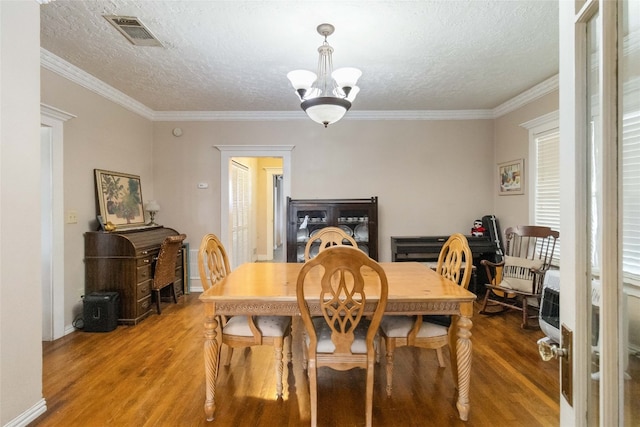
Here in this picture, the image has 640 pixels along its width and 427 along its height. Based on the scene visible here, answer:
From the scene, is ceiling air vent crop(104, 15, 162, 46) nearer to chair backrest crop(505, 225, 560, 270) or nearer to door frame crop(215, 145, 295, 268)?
door frame crop(215, 145, 295, 268)

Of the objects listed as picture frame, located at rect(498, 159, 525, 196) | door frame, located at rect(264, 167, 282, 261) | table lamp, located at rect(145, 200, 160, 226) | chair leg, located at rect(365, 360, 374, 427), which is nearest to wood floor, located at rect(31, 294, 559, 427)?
chair leg, located at rect(365, 360, 374, 427)

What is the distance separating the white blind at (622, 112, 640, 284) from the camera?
1.78 ft

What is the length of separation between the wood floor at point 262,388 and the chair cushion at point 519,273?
0.63 m

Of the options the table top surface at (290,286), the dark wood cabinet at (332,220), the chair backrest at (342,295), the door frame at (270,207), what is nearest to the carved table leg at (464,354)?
the table top surface at (290,286)

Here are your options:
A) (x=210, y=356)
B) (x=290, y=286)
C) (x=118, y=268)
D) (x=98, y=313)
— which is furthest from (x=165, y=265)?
(x=290, y=286)

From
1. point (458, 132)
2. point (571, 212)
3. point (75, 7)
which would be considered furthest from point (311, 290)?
point (458, 132)

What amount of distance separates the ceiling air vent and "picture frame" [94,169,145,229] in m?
1.65

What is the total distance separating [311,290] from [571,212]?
145cm

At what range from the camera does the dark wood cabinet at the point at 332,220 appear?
173 inches

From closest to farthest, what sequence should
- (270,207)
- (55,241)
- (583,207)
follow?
(583,207)
(55,241)
(270,207)

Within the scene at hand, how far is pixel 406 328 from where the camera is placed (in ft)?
6.65

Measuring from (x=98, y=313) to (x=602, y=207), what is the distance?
3.91 meters

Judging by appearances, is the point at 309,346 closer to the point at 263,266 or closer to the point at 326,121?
the point at 263,266

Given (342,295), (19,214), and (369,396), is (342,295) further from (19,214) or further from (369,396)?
(19,214)
